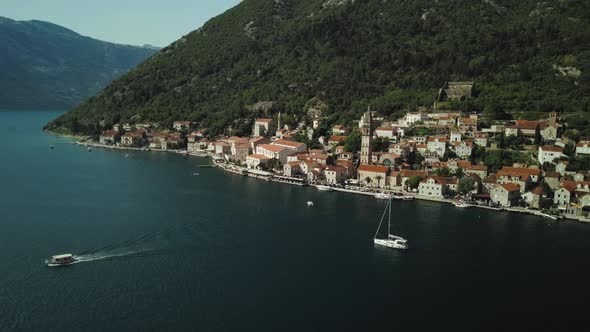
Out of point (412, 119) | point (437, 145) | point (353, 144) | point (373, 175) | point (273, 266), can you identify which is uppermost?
point (412, 119)

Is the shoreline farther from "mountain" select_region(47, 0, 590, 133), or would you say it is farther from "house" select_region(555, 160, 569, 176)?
"mountain" select_region(47, 0, 590, 133)

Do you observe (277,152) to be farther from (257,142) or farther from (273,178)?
(257,142)

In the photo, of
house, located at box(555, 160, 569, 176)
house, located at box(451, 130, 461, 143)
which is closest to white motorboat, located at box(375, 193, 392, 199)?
house, located at box(451, 130, 461, 143)

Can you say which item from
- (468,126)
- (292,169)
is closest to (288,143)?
(292,169)

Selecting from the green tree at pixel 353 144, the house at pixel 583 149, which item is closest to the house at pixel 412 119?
the green tree at pixel 353 144

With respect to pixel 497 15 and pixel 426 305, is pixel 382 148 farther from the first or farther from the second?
pixel 497 15

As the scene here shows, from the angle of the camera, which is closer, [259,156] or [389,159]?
[389,159]
